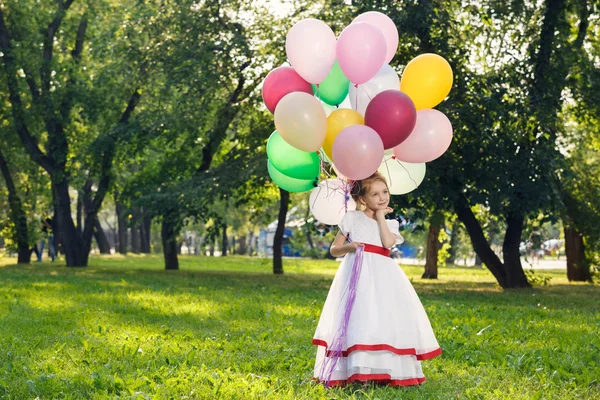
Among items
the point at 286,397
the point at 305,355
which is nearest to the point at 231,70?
the point at 305,355

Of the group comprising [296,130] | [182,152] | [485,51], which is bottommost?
[296,130]

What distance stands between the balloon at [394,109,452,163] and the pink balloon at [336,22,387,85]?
2.00 ft

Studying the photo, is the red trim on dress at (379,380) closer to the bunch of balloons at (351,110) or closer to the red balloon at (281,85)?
the bunch of balloons at (351,110)

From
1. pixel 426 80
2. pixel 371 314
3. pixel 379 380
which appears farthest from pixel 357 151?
pixel 379 380

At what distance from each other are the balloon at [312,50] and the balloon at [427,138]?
3.02 ft

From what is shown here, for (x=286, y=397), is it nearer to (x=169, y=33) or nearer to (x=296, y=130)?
(x=296, y=130)

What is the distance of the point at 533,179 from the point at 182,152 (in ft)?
41.5

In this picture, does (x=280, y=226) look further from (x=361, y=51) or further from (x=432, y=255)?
(x=361, y=51)

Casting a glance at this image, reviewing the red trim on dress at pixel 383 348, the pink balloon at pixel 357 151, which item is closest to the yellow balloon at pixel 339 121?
the pink balloon at pixel 357 151

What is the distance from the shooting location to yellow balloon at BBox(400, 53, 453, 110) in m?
6.84

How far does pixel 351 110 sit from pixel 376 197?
0.77 m

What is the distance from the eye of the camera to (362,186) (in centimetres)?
Answer: 684

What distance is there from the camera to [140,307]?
41.8 ft

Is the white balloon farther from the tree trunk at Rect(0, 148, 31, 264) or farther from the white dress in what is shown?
the tree trunk at Rect(0, 148, 31, 264)
